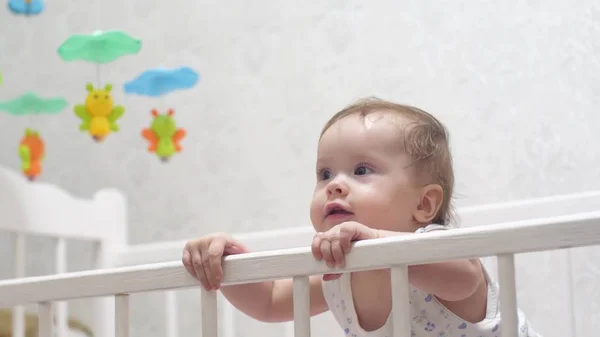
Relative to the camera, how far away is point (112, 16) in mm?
1836

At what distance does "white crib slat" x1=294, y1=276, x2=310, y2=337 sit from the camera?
66 centimetres

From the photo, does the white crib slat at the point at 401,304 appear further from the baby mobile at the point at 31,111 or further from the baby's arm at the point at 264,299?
the baby mobile at the point at 31,111

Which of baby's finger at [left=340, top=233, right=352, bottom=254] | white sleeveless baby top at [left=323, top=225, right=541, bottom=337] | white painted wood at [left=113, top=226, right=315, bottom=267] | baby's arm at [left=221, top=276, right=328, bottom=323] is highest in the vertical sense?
white painted wood at [left=113, top=226, right=315, bottom=267]

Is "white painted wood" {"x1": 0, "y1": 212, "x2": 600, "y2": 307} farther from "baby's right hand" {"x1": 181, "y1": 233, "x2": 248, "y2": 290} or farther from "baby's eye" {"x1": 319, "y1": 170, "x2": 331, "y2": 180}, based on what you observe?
"baby's eye" {"x1": 319, "y1": 170, "x2": 331, "y2": 180}

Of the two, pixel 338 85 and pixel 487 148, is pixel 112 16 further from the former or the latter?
pixel 487 148

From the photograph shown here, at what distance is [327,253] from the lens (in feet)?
2.16

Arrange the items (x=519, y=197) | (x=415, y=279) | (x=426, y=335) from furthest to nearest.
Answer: (x=519, y=197), (x=426, y=335), (x=415, y=279)

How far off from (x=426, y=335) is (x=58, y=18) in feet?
4.65

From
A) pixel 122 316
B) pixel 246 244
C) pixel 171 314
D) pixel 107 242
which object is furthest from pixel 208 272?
pixel 107 242

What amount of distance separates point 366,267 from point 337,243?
0.03m

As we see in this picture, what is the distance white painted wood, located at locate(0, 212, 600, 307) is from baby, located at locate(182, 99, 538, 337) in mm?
28

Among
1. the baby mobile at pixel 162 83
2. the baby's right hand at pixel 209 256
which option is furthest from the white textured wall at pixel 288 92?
the baby's right hand at pixel 209 256

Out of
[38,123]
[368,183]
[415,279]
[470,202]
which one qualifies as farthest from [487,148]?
[38,123]

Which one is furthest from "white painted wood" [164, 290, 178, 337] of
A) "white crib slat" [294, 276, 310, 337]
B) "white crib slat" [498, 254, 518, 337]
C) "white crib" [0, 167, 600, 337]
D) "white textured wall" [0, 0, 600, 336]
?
"white crib slat" [498, 254, 518, 337]
